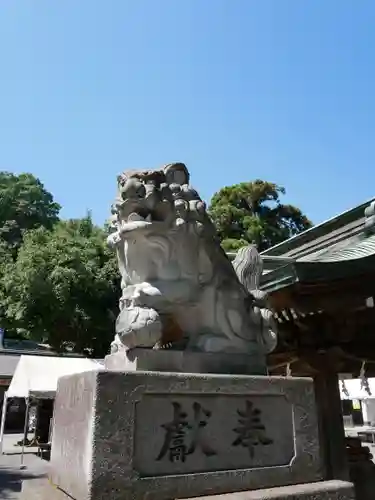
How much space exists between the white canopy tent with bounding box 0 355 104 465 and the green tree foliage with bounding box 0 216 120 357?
2.46m

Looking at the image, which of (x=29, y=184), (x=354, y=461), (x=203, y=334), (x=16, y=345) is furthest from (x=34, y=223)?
(x=203, y=334)

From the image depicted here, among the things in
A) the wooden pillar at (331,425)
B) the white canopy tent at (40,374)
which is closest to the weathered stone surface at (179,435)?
the wooden pillar at (331,425)

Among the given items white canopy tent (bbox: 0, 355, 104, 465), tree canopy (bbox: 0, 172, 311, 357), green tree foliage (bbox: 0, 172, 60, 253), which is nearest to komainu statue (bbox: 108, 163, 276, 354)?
white canopy tent (bbox: 0, 355, 104, 465)

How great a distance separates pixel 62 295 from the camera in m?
12.2

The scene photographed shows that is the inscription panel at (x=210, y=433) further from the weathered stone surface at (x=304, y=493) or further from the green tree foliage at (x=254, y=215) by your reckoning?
the green tree foliage at (x=254, y=215)

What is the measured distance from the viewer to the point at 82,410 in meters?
2.01

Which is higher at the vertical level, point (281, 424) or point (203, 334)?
point (203, 334)

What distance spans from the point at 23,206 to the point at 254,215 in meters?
17.9

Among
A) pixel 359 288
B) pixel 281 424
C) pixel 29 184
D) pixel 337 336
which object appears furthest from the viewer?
pixel 29 184

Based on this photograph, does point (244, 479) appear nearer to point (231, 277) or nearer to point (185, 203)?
point (231, 277)

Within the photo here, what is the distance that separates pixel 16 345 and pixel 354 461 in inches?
835

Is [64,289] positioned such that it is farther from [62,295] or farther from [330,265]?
[330,265]

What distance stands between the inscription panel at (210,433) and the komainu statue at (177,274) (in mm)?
301

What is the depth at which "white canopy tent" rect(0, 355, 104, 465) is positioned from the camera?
9445mm
